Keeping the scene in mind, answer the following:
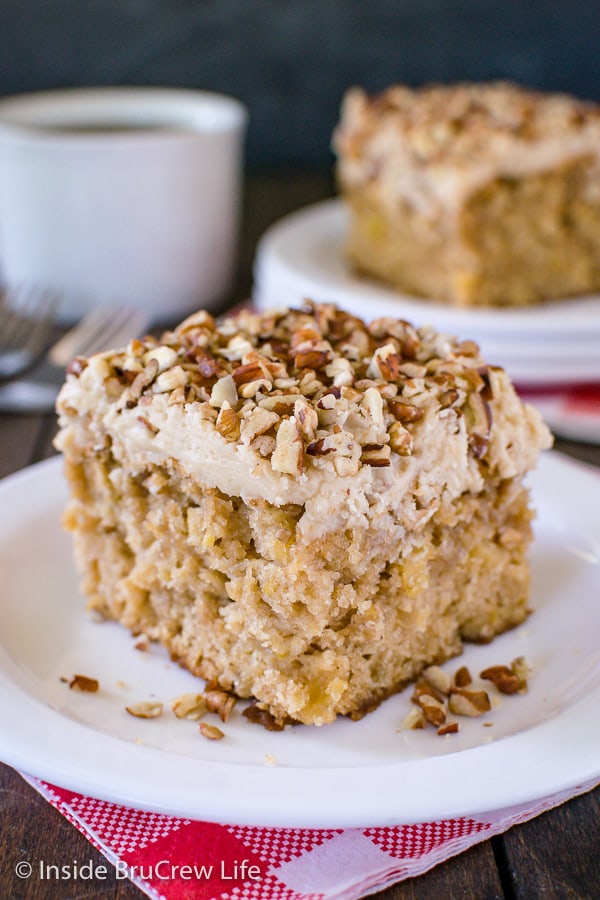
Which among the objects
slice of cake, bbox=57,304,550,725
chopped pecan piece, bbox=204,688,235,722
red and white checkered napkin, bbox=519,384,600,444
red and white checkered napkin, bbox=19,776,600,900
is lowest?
red and white checkered napkin, bbox=519,384,600,444

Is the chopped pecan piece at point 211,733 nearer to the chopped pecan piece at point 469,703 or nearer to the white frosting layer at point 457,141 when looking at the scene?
the chopped pecan piece at point 469,703

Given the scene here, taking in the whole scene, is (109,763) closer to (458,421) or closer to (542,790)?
(542,790)

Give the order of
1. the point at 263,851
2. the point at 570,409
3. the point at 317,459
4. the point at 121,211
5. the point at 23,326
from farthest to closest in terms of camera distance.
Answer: the point at 121,211
the point at 23,326
the point at 570,409
the point at 317,459
the point at 263,851

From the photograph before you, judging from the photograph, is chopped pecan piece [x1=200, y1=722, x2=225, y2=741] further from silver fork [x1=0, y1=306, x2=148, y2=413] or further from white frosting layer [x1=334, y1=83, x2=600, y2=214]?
white frosting layer [x1=334, y1=83, x2=600, y2=214]

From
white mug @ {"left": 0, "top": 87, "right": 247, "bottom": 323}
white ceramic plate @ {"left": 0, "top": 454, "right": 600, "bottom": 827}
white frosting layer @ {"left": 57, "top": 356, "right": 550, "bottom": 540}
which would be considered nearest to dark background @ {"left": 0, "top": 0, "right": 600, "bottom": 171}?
white mug @ {"left": 0, "top": 87, "right": 247, "bottom": 323}

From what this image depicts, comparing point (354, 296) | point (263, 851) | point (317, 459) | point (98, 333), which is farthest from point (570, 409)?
point (263, 851)

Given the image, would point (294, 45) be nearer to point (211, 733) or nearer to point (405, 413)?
point (405, 413)

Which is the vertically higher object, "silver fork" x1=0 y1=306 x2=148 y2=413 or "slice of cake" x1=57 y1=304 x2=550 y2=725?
"slice of cake" x1=57 y1=304 x2=550 y2=725
